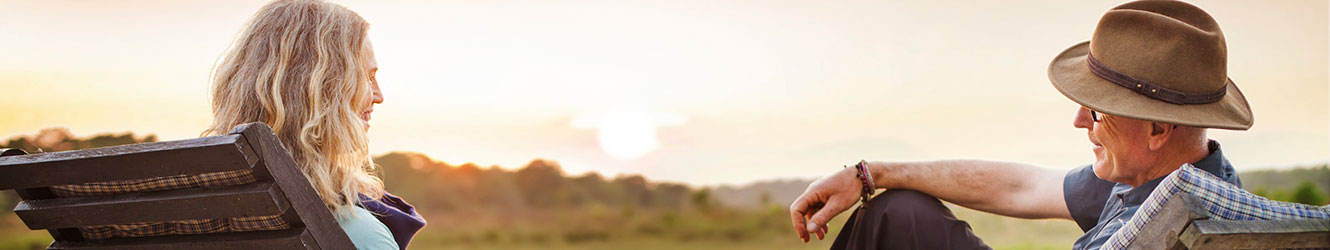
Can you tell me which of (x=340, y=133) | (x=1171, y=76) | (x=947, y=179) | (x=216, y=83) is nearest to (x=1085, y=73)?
(x=1171, y=76)

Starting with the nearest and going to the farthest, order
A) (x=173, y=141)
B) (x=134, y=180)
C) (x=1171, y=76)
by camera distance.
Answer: (x=173, y=141)
(x=134, y=180)
(x=1171, y=76)

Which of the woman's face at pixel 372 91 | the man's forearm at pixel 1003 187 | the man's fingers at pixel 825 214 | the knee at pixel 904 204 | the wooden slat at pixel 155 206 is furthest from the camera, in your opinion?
the man's forearm at pixel 1003 187

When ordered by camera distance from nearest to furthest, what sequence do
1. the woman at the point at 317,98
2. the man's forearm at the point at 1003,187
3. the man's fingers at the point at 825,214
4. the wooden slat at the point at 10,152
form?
the wooden slat at the point at 10,152 → the woman at the point at 317,98 → the man's fingers at the point at 825,214 → the man's forearm at the point at 1003,187

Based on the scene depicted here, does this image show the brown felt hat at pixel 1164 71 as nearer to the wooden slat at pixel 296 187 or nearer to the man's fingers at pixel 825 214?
the man's fingers at pixel 825 214

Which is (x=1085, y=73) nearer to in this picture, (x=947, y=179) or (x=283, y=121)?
(x=947, y=179)

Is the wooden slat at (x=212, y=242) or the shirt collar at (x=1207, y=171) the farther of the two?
the shirt collar at (x=1207, y=171)

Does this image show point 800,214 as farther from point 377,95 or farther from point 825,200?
point 377,95

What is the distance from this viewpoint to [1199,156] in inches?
97.5

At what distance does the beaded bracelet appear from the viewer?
2818mm

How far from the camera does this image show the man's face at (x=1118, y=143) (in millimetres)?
2459

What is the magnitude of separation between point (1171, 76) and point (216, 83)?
2194mm

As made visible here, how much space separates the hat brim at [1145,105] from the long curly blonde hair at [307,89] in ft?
5.60

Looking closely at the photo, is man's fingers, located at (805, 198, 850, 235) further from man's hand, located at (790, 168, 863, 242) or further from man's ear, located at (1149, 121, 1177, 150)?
man's ear, located at (1149, 121, 1177, 150)

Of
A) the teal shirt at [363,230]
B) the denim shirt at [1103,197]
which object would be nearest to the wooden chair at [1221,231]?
the denim shirt at [1103,197]
